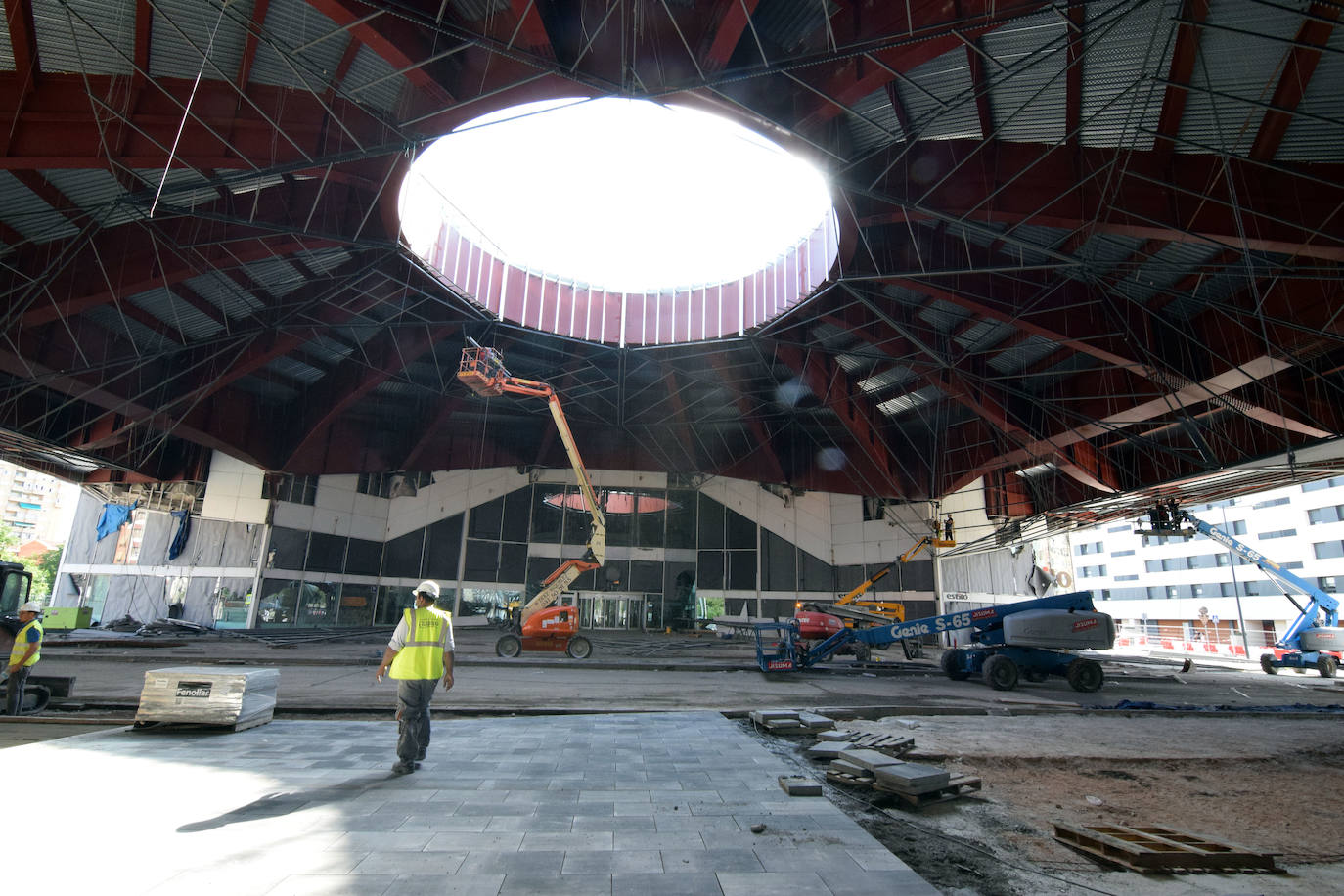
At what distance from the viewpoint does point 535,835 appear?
4.81 m

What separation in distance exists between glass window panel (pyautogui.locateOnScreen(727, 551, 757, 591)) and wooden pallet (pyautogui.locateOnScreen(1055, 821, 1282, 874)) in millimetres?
35517

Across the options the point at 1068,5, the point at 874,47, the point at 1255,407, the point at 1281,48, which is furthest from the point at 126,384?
the point at 1255,407

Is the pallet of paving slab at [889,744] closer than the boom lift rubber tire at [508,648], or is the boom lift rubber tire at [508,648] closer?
the pallet of paving slab at [889,744]

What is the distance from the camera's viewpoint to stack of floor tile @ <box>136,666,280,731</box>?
8047 mm

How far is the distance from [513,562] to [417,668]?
34.5 metres

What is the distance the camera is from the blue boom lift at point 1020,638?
56.1 ft

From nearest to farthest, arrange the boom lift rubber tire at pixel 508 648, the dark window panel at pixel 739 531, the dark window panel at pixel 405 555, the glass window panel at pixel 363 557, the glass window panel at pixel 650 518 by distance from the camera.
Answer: the boom lift rubber tire at pixel 508 648 < the glass window panel at pixel 363 557 < the dark window panel at pixel 405 555 < the dark window panel at pixel 739 531 < the glass window panel at pixel 650 518

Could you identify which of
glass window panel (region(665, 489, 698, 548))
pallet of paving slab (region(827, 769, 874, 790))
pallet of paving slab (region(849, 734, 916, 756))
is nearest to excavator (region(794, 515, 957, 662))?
pallet of paving slab (region(849, 734, 916, 756))

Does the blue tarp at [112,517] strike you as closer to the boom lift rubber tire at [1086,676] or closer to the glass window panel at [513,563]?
the glass window panel at [513,563]

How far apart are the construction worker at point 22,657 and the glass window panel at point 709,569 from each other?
34053mm

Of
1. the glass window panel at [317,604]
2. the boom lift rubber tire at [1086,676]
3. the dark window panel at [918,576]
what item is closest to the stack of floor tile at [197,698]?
the boom lift rubber tire at [1086,676]

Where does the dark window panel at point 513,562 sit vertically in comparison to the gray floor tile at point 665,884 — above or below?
above

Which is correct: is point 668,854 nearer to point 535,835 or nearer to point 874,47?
point 535,835

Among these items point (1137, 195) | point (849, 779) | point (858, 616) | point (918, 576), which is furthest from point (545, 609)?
point (918, 576)
